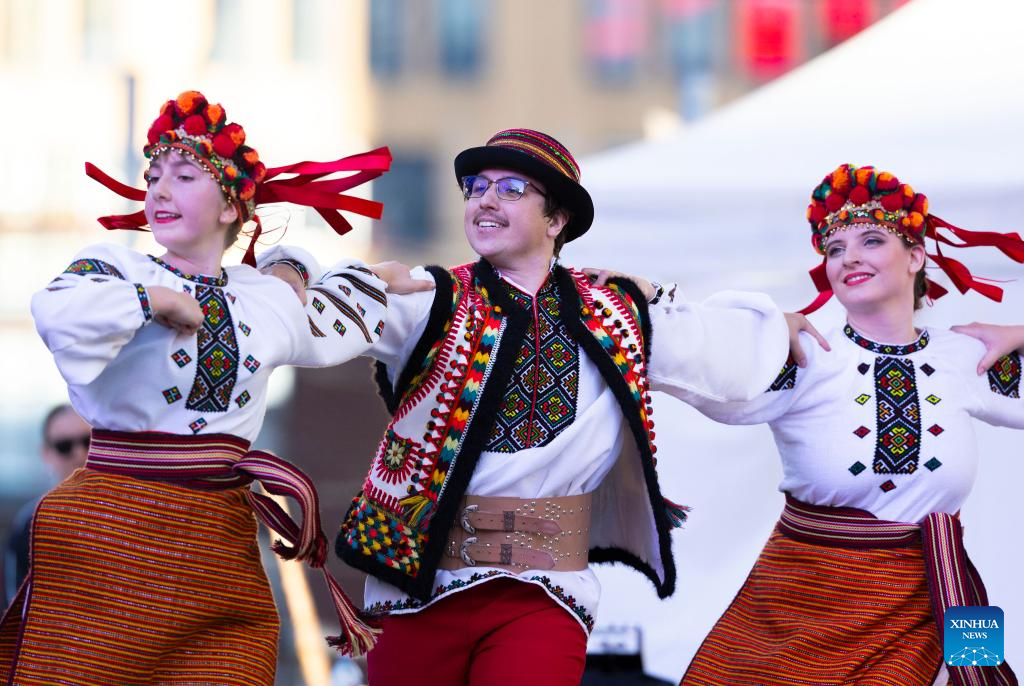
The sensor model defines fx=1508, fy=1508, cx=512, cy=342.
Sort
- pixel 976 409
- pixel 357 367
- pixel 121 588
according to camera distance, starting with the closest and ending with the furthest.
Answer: pixel 121 588
pixel 976 409
pixel 357 367

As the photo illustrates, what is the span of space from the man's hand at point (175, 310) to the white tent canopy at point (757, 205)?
213cm

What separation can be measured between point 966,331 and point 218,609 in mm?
1862

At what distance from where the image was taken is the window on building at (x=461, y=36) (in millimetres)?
17250

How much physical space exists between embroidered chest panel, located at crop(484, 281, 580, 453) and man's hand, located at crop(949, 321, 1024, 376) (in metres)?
1.01

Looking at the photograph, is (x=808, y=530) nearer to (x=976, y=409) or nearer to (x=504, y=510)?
(x=976, y=409)

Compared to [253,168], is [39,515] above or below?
below

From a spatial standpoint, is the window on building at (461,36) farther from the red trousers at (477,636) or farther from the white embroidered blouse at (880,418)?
the red trousers at (477,636)

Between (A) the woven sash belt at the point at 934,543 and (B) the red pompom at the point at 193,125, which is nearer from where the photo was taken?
(B) the red pompom at the point at 193,125

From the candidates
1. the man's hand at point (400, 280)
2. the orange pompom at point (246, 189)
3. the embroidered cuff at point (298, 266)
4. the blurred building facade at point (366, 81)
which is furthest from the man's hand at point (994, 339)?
the blurred building facade at point (366, 81)

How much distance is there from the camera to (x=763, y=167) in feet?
15.3

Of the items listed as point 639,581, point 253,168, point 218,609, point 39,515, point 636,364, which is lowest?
point 639,581

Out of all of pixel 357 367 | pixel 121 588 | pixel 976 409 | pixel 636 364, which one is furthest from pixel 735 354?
pixel 357 367

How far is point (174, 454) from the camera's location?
9.02 ft

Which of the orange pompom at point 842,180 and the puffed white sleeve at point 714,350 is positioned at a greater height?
the orange pompom at point 842,180
